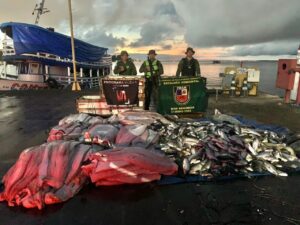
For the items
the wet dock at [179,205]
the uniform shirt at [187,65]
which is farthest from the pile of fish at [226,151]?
the uniform shirt at [187,65]

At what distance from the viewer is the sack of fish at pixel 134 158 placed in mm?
4953

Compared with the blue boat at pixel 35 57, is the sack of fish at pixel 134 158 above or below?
below

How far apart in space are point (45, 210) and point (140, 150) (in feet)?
6.41

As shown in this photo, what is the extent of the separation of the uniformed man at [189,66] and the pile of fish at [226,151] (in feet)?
14.0

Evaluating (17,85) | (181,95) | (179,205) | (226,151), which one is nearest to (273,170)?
(226,151)

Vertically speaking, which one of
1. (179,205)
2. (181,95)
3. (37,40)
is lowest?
(179,205)

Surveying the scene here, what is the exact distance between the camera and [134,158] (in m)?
5.36

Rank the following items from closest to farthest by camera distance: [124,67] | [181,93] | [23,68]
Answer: [181,93] < [124,67] < [23,68]

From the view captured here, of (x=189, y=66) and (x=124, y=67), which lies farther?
(x=124, y=67)

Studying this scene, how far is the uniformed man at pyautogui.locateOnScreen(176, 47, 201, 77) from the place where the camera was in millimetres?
11211

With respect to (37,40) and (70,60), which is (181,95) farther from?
(70,60)

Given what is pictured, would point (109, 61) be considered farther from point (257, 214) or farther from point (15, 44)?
point (257, 214)

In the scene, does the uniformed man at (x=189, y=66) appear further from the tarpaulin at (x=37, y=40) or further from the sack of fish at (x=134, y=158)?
the tarpaulin at (x=37, y=40)

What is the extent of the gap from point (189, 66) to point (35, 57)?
17571 mm
